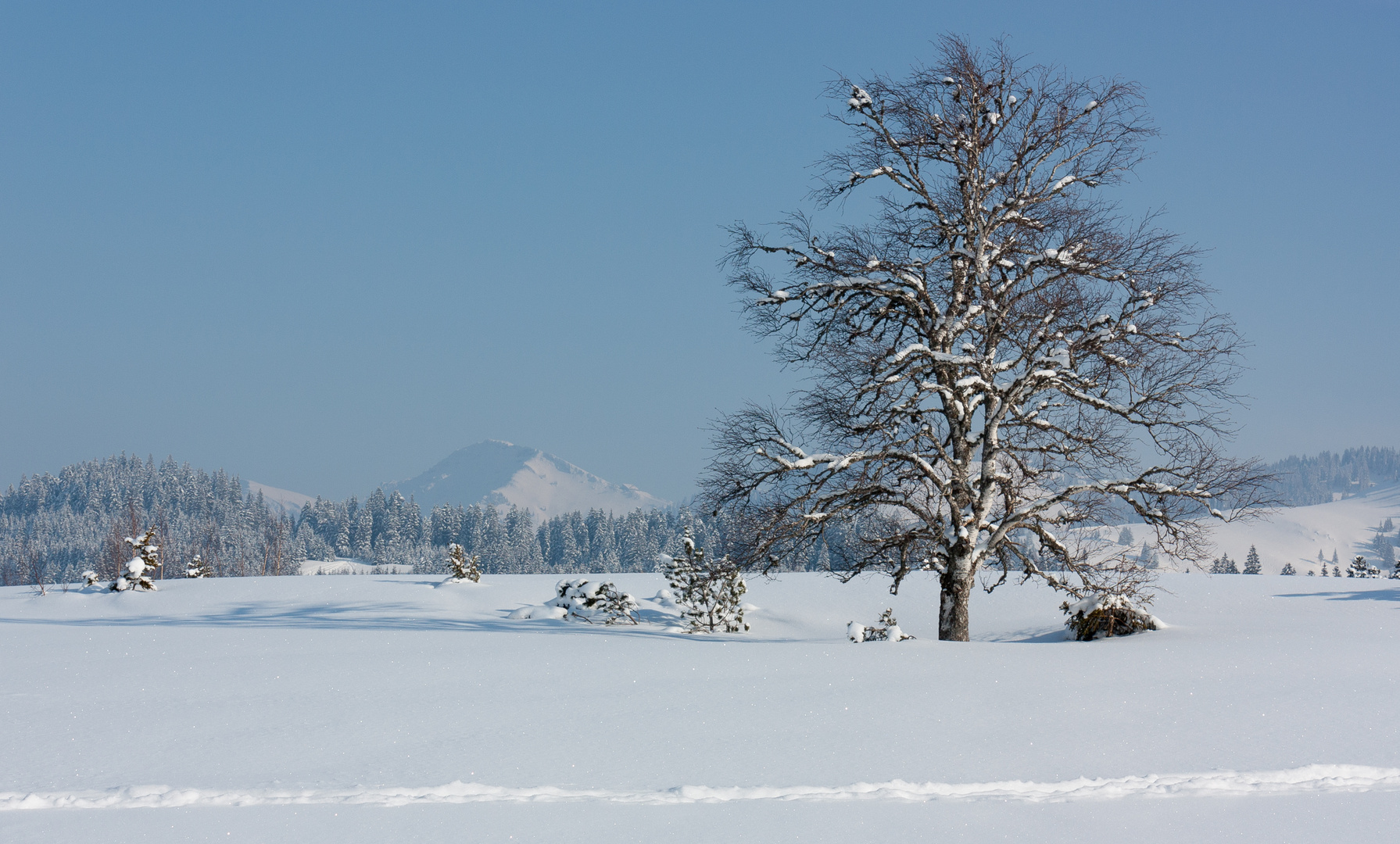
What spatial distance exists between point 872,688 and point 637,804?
3814mm

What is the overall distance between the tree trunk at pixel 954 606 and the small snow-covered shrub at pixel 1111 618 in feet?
6.84

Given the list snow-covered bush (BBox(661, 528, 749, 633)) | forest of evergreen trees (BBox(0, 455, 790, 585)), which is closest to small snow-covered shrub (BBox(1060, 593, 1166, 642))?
snow-covered bush (BBox(661, 528, 749, 633))

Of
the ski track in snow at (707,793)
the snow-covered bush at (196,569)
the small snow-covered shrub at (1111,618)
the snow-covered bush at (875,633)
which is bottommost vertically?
the snow-covered bush at (196,569)

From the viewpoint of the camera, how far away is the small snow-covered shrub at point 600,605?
2131 cm

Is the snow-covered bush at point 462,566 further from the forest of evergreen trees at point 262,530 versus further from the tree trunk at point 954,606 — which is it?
the forest of evergreen trees at point 262,530

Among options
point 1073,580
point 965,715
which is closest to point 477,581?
point 1073,580

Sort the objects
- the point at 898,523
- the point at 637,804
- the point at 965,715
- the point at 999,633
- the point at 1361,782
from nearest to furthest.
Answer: the point at 637,804 → the point at 1361,782 → the point at 965,715 → the point at 898,523 → the point at 999,633

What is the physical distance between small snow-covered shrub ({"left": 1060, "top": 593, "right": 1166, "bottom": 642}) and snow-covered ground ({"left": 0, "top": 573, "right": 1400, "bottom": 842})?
41.6 inches

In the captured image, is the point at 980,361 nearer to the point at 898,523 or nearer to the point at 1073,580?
the point at 898,523

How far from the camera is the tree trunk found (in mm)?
13594

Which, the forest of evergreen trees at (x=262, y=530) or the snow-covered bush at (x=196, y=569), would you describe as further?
the forest of evergreen trees at (x=262, y=530)

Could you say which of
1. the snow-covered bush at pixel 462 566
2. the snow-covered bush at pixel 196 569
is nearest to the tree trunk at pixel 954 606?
the snow-covered bush at pixel 462 566

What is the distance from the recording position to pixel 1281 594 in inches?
821

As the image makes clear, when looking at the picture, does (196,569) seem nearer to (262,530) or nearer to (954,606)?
(954,606)
